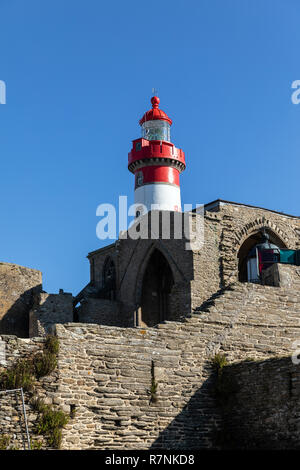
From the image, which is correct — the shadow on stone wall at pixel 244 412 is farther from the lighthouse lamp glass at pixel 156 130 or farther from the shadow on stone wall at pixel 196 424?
the lighthouse lamp glass at pixel 156 130

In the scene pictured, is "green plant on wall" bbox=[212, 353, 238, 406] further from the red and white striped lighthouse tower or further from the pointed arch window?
the red and white striped lighthouse tower

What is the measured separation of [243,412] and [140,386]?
6.91 ft

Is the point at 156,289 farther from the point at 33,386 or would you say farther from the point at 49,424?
the point at 49,424

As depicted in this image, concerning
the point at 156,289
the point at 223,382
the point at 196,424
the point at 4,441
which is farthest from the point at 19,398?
the point at 156,289

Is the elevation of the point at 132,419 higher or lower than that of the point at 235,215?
lower

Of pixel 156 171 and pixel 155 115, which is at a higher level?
pixel 155 115

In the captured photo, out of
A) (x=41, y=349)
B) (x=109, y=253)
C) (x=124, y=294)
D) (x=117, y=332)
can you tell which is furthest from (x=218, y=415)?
(x=109, y=253)

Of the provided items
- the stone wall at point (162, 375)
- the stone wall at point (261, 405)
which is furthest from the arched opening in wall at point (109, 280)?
the stone wall at point (261, 405)

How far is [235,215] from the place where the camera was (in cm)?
2530

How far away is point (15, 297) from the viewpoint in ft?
83.1

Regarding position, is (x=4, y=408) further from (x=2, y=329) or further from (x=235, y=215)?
(x=235, y=215)

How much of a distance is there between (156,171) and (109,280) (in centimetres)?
861

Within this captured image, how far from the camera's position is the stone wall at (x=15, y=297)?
82.2 ft
